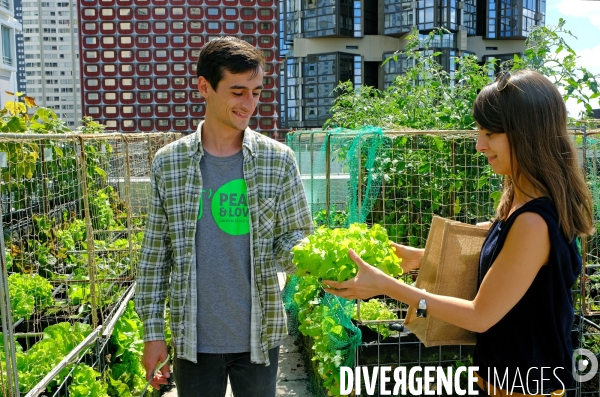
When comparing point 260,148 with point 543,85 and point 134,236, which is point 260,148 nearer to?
point 543,85

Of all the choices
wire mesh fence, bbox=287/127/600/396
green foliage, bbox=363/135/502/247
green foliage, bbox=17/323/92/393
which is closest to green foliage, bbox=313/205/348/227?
wire mesh fence, bbox=287/127/600/396

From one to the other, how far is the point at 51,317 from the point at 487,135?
3609mm

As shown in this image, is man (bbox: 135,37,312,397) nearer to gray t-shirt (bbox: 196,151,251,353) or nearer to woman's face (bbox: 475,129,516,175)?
gray t-shirt (bbox: 196,151,251,353)

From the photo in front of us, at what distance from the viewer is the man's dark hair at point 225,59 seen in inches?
80.7

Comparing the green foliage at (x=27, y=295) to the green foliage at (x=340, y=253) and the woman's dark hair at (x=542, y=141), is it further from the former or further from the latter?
the woman's dark hair at (x=542, y=141)

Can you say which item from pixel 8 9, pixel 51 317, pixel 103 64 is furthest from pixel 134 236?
pixel 103 64

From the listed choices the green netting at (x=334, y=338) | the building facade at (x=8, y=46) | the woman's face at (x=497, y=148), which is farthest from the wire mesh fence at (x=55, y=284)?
the building facade at (x=8, y=46)

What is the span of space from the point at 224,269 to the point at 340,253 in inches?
17.7

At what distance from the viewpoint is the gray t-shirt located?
6.86 feet

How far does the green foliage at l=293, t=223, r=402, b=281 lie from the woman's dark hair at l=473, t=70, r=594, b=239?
0.56 m

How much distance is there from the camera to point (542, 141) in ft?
5.49

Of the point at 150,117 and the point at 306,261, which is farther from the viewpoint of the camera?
the point at 150,117

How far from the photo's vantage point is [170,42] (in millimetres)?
49625

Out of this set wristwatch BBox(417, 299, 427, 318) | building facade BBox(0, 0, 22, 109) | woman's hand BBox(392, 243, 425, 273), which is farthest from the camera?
building facade BBox(0, 0, 22, 109)
